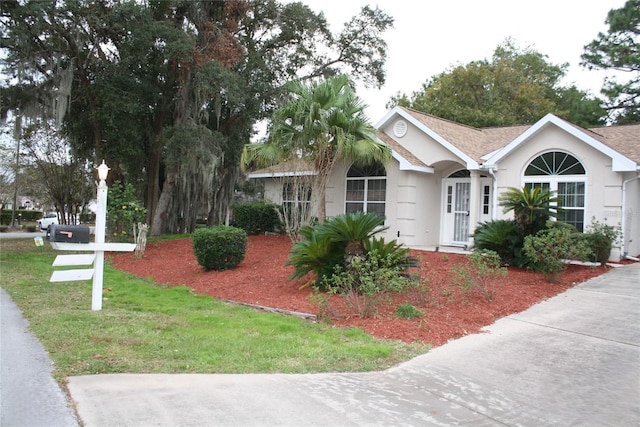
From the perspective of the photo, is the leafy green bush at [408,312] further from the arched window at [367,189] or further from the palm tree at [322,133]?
the arched window at [367,189]

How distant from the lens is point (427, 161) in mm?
15758

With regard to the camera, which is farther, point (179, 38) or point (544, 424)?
point (179, 38)

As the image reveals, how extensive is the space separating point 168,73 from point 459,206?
1221cm

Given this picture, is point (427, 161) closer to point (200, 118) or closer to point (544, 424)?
point (200, 118)

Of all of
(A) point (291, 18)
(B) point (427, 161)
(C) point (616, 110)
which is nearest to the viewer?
(B) point (427, 161)

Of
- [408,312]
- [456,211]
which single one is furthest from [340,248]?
[456,211]

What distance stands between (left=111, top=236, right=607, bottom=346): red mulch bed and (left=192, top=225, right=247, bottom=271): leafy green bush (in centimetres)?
26

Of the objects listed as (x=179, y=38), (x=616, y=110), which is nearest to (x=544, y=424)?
(x=179, y=38)

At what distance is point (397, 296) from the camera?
8617 mm

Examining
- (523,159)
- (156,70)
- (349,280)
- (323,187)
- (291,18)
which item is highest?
(291,18)

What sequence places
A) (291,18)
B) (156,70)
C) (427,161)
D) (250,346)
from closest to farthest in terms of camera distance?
1. (250,346)
2. (427,161)
3. (156,70)
4. (291,18)

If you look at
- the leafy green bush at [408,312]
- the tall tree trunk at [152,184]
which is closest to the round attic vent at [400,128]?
the leafy green bush at [408,312]

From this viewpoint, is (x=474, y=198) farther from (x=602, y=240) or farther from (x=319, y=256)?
(x=319, y=256)

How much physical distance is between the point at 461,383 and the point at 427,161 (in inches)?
447
